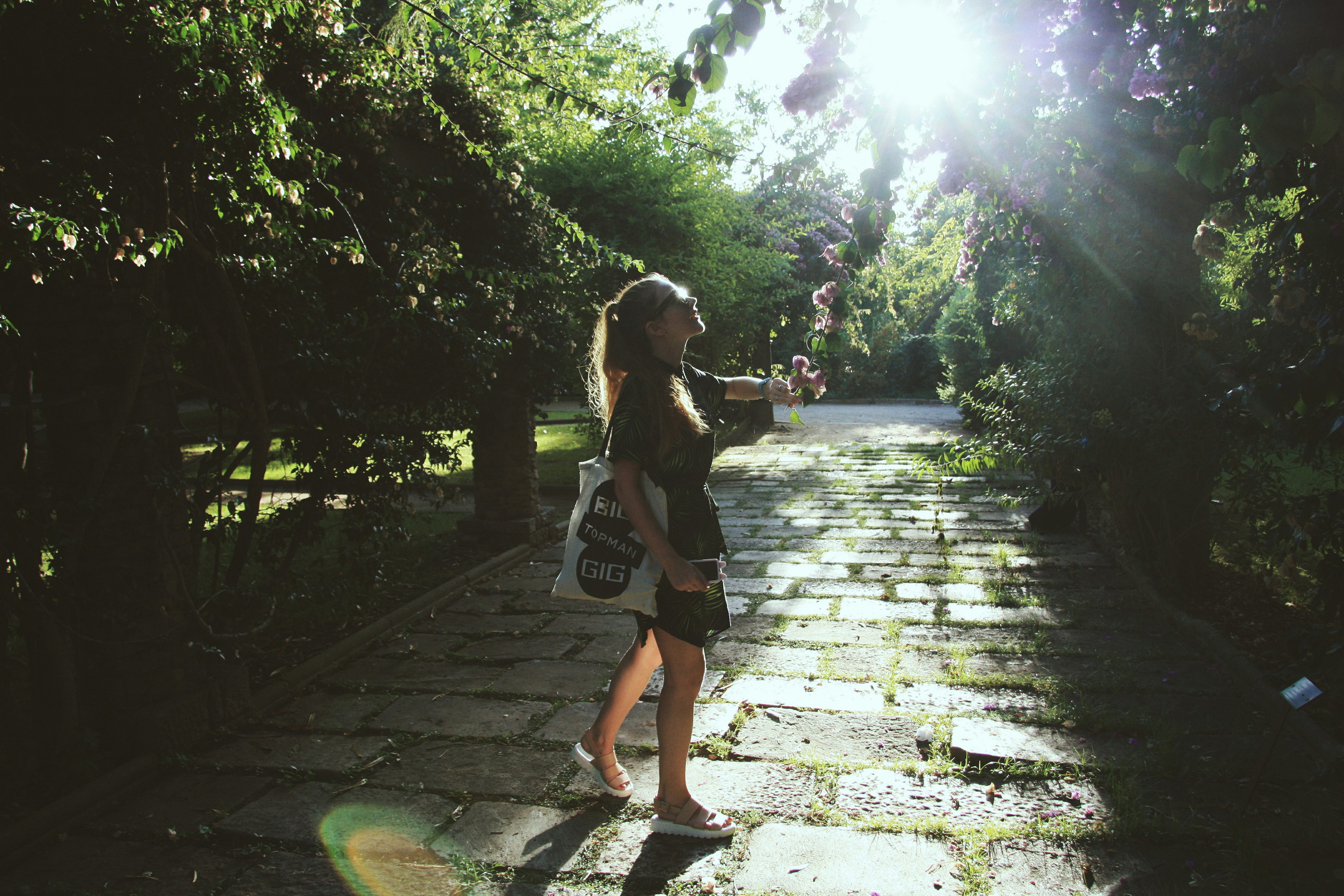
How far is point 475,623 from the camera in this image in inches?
183

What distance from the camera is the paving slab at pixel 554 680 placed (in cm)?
360

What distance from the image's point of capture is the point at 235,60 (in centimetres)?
280

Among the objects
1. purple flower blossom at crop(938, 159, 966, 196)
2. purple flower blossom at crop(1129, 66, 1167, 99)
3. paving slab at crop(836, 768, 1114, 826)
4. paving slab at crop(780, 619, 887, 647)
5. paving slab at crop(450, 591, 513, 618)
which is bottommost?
paving slab at crop(836, 768, 1114, 826)

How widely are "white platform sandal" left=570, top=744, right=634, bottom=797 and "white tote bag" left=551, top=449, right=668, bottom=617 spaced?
0.66 m

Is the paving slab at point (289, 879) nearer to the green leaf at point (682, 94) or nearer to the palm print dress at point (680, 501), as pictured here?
the palm print dress at point (680, 501)

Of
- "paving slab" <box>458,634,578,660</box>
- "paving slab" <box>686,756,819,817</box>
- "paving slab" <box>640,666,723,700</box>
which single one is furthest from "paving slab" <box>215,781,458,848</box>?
"paving slab" <box>458,634,578,660</box>

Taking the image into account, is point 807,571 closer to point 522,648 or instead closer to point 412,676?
point 522,648

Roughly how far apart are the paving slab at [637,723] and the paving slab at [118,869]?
1.13m

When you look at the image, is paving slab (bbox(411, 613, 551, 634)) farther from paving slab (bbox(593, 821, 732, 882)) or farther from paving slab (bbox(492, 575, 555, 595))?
paving slab (bbox(593, 821, 732, 882))

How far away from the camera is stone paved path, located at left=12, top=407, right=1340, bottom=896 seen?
2352 millimetres

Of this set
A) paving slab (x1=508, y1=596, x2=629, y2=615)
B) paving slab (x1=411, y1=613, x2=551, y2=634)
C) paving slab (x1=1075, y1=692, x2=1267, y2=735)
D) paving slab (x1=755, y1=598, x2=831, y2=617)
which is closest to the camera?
paving slab (x1=1075, y1=692, x2=1267, y2=735)

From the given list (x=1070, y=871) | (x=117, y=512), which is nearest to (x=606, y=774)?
(x=1070, y=871)

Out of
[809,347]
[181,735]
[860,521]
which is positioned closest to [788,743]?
[809,347]

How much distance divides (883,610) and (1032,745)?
5.42 ft
